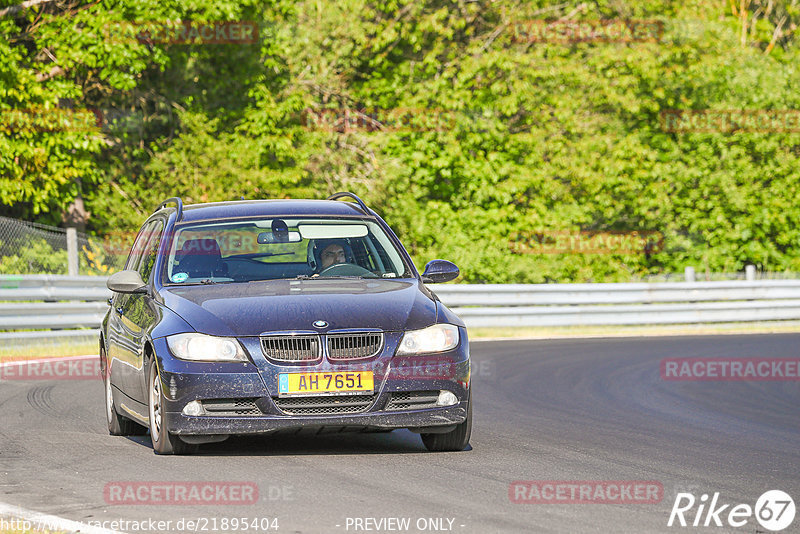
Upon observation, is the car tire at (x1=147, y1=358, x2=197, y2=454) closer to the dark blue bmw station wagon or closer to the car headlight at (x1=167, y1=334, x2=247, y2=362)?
the dark blue bmw station wagon

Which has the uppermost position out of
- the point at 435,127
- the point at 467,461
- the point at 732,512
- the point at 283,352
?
the point at 283,352

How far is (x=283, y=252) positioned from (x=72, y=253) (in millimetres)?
10991

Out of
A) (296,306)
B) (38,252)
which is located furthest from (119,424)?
(38,252)

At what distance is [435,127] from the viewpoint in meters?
34.0

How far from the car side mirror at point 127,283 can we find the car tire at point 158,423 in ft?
2.89

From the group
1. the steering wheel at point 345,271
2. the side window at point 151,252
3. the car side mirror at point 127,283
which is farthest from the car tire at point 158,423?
the steering wheel at point 345,271

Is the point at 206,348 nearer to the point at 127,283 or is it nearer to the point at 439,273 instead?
the point at 127,283

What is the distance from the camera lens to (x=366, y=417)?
7777 mm

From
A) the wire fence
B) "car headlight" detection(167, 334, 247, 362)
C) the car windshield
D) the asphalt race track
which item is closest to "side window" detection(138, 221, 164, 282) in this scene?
the car windshield

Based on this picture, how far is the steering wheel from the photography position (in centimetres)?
900

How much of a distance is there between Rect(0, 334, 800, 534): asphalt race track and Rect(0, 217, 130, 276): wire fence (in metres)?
5.84

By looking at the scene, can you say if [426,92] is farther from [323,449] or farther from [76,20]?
[323,449]

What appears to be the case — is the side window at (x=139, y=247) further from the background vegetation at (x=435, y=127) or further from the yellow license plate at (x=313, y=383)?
the background vegetation at (x=435, y=127)

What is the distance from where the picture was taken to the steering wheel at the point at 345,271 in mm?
9000
